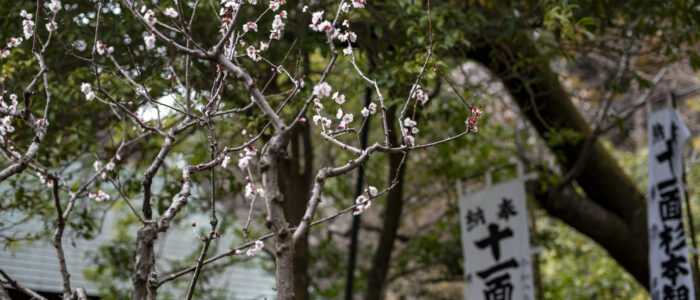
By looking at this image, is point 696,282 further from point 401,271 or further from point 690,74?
point 690,74

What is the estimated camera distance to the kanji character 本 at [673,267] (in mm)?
5922

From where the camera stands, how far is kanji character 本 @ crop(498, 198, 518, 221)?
258 inches

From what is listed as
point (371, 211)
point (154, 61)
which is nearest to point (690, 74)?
point (371, 211)

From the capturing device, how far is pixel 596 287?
31.2 ft

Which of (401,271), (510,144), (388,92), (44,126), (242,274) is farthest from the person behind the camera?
(242,274)

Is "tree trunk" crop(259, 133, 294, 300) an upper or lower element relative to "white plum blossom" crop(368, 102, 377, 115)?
lower

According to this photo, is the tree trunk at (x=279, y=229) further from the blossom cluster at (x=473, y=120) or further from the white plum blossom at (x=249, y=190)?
the blossom cluster at (x=473, y=120)

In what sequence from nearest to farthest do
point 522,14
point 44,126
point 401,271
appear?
point 44,126, point 522,14, point 401,271

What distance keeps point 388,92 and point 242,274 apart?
6541 millimetres

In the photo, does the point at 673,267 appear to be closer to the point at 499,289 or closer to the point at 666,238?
the point at 666,238

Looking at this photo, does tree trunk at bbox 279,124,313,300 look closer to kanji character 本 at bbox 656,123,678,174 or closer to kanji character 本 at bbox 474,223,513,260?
kanji character 本 at bbox 474,223,513,260

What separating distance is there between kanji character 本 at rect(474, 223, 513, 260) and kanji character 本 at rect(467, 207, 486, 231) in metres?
0.13

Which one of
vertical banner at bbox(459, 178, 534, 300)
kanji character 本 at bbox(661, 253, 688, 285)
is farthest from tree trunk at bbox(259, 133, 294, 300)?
kanji character 本 at bbox(661, 253, 688, 285)

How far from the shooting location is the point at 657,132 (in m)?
6.33
